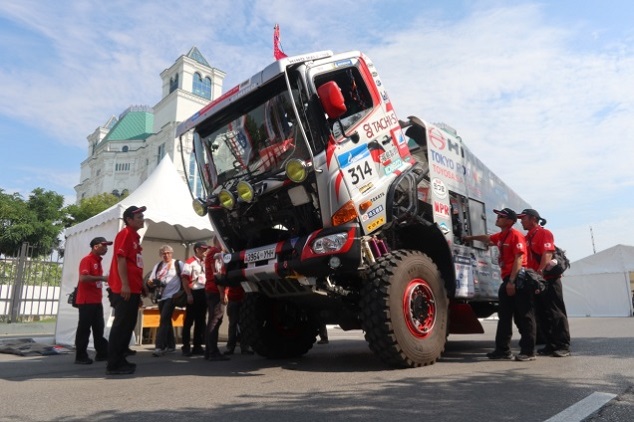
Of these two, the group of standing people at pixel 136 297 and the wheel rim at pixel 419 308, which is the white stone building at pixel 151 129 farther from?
the wheel rim at pixel 419 308

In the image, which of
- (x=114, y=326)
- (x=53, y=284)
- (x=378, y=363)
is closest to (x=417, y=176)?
(x=378, y=363)

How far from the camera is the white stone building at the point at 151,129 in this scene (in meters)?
48.4

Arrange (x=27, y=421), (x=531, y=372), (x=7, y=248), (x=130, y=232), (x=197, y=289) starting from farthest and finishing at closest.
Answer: (x=7, y=248)
(x=197, y=289)
(x=130, y=232)
(x=531, y=372)
(x=27, y=421)

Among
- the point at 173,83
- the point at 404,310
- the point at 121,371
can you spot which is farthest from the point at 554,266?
the point at 173,83

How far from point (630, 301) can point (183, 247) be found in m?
22.0

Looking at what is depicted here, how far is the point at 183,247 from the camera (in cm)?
1159

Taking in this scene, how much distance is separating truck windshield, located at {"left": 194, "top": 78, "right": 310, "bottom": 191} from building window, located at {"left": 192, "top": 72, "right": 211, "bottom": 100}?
154 feet

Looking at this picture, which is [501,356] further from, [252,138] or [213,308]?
[252,138]

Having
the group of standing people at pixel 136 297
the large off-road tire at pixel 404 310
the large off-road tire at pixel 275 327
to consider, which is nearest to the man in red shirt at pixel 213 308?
the group of standing people at pixel 136 297

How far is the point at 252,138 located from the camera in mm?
5098

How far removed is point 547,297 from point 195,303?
4.98 m

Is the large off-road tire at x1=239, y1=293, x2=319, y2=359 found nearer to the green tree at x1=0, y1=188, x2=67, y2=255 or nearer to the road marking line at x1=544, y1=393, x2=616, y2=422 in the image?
the road marking line at x1=544, y1=393, x2=616, y2=422

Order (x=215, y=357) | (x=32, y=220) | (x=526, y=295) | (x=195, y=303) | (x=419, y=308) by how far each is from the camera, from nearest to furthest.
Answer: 1. (x=419, y=308)
2. (x=526, y=295)
3. (x=215, y=357)
4. (x=195, y=303)
5. (x=32, y=220)

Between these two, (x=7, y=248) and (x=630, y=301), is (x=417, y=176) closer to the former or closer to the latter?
(x=630, y=301)
